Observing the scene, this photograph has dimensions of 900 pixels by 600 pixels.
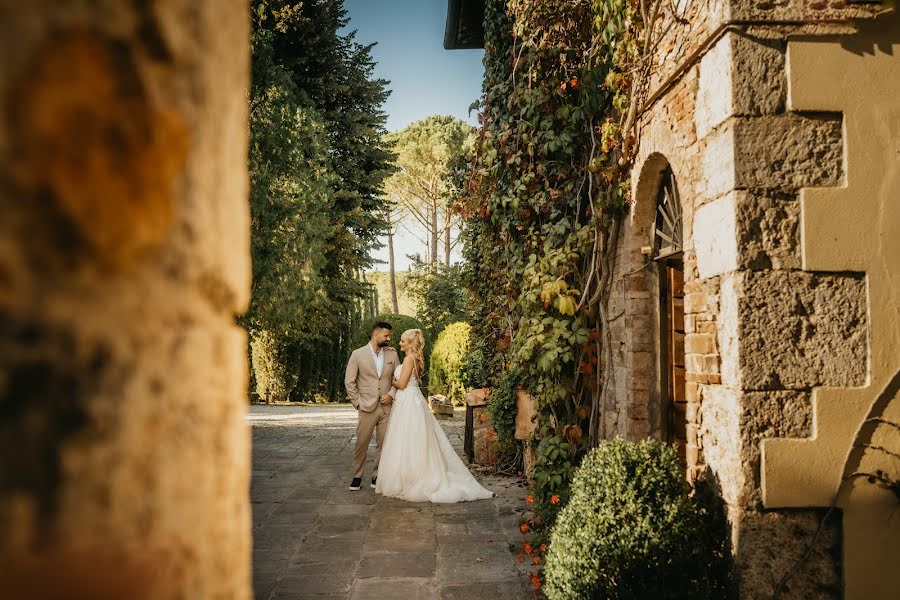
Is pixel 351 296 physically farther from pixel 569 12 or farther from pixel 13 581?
pixel 13 581

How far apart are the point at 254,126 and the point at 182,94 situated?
1220cm

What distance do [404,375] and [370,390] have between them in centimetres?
43

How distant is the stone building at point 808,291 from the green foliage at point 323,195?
35.2ft

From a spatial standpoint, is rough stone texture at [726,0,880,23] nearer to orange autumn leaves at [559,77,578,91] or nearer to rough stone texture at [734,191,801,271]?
rough stone texture at [734,191,801,271]

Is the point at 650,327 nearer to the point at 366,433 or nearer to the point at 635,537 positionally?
the point at 635,537

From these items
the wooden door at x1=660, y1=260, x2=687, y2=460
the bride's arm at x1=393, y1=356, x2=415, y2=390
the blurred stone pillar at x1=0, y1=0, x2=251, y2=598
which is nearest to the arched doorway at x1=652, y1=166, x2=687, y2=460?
the wooden door at x1=660, y1=260, x2=687, y2=460

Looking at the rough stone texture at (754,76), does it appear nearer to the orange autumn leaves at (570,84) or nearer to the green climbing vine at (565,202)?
the green climbing vine at (565,202)

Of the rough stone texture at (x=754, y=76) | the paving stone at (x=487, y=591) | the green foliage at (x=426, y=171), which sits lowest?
the paving stone at (x=487, y=591)

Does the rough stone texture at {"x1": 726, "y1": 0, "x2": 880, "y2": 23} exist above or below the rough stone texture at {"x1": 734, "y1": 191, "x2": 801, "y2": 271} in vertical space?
above

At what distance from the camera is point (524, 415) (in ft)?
23.9

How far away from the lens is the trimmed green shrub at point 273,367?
61.1 ft

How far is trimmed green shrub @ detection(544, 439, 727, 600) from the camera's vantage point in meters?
3.17

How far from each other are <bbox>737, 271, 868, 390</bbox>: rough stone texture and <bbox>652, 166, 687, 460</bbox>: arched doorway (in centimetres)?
140

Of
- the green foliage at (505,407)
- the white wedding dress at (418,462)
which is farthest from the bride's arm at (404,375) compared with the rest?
the green foliage at (505,407)
